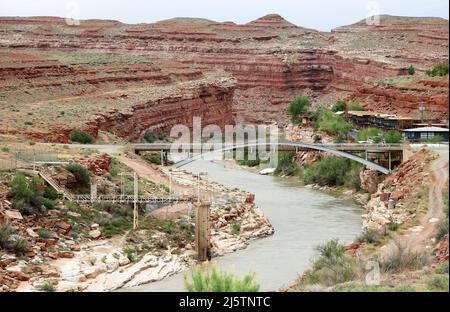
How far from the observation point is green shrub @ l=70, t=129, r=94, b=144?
46188 mm

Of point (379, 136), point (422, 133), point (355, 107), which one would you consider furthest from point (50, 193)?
point (355, 107)

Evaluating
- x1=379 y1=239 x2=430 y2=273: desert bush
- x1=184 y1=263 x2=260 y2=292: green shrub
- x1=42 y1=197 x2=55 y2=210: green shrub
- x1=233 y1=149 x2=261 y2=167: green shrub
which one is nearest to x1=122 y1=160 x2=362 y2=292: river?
x1=233 y1=149 x2=261 y2=167: green shrub

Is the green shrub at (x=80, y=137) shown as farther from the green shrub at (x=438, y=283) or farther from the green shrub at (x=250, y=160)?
the green shrub at (x=438, y=283)

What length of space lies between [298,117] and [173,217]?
134 ft

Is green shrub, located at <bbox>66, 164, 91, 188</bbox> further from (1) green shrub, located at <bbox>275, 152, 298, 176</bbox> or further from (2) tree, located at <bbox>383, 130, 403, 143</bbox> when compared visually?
(1) green shrub, located at <bbox>275, 152, 298, 176</bbox>

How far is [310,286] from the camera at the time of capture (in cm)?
1853

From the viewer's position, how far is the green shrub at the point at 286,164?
184 feet

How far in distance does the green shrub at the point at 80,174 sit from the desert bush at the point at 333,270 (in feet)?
38.4

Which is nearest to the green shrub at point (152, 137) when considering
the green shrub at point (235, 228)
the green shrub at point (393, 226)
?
the green shrub at point (235, 228)

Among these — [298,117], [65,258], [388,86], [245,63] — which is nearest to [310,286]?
[65,258]

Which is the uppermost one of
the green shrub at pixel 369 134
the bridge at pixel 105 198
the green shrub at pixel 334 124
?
the bridge at pixel 105 198

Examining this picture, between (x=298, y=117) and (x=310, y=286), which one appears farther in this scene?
(x=298, y=117)

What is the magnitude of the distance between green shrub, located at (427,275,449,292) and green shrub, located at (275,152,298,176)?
3923 centimetres
